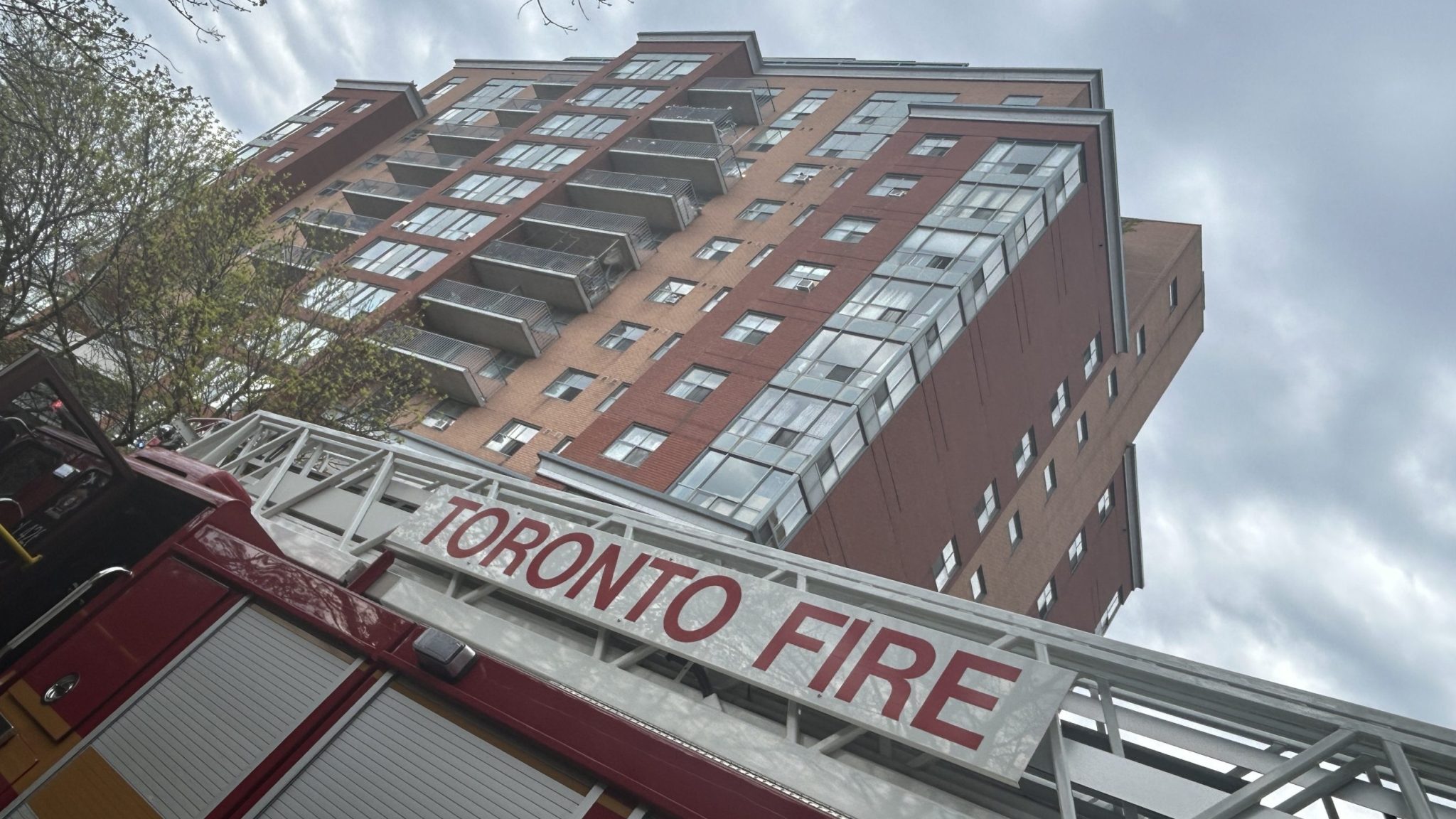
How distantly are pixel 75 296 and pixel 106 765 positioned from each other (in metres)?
14.3

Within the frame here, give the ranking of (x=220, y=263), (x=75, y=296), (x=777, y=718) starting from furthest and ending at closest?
1. (x=220, y=263)
2. (x=75, y=296)
3. (x=777, y=718)

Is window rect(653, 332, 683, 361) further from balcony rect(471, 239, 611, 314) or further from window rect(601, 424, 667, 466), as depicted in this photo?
window rect(601, 424, 667, 466)

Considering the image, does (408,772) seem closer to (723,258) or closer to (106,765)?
(106,765)

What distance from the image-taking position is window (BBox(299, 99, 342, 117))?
5081cm

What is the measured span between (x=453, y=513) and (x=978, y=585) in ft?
72.4

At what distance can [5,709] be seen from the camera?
6246 millimetres

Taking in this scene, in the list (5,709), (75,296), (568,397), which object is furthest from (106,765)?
(568,397)

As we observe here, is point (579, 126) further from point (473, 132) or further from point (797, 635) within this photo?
point (797, 635)

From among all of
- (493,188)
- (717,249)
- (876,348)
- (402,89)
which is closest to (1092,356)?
(876,348)

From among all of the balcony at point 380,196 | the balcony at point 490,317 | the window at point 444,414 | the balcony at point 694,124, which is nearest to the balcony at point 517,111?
the balcony at point 380,196

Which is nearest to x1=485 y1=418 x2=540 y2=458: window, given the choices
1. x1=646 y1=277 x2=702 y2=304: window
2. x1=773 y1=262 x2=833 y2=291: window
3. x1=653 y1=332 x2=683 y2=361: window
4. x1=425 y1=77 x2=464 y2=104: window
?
x1=653 y1=332 x2=683 y2=361: window

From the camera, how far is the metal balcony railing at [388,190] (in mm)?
38938

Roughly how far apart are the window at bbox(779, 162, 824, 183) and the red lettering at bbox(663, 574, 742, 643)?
2758 cm

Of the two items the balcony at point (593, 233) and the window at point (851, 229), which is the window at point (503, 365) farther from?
the window at point (851, 229)
